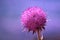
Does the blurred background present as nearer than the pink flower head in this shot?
No

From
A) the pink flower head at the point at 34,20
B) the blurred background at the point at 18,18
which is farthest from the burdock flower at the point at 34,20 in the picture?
the blurred background at the point at 18,18

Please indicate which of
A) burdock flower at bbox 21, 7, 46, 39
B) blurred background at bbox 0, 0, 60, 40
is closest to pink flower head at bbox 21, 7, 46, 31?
burdock flower at bbox 21, 7, 46, 39

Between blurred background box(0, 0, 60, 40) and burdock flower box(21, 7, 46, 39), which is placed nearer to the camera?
burdock flower box(21, 7, 46, 39)

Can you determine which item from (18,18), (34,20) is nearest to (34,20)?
(34,20)

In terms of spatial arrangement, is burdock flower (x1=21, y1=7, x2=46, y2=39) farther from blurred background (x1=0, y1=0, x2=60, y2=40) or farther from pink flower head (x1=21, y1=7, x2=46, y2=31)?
blurred background (x1=0, y1=0, x2=60, y2=40)

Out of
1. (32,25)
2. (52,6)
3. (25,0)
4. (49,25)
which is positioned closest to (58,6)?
A: (52,6)

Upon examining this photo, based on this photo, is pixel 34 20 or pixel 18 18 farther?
pixel 18 18

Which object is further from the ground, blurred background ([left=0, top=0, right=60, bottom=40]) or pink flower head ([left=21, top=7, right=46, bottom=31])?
blurred background ([left=0, top=0, right=60, bottom=40])

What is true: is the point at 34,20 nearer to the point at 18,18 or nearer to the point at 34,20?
the point at 34,20
